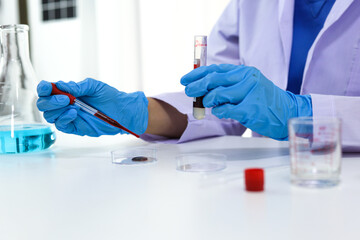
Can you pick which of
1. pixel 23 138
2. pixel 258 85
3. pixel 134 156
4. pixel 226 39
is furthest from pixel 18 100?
pixel 226 39

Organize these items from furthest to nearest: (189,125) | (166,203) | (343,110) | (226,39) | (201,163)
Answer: (226,39)
(189,125)
(343,110)
(201,163)
(166,203)

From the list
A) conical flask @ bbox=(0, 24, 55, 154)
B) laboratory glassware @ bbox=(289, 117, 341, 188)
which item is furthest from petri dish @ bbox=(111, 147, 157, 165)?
laboratory glassware @ bbox=(289, 117, 341, 188)

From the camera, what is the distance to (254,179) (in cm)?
63

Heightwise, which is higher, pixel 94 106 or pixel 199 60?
pixel 199 60

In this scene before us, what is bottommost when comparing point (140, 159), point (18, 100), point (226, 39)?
point (140, 159)

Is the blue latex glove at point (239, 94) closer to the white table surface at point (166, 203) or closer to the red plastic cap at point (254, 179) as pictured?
the white table surface at point (166, 203)

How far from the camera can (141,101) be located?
112cm

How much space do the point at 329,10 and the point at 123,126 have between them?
0.76 meters

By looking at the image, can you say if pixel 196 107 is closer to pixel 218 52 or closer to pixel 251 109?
pixel 251 109

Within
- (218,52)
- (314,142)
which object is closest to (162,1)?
(218,52)

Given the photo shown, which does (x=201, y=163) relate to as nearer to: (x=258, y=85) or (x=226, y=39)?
(x=258, y=85)

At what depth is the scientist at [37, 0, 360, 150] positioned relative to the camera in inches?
35.4

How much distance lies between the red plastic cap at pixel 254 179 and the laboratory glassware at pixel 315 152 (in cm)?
7

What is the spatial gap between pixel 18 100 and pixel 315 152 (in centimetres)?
70
